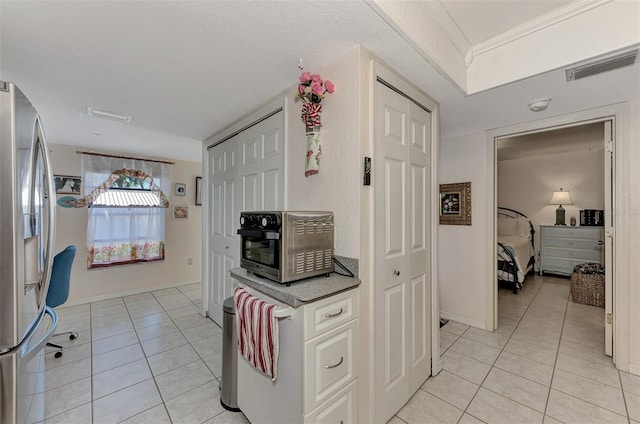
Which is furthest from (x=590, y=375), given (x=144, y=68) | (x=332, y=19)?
(x=144, y=68)

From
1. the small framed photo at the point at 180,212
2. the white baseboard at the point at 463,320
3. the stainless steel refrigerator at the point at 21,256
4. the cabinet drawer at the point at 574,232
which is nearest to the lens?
the stainless steel refrigerator at the point at 21,256

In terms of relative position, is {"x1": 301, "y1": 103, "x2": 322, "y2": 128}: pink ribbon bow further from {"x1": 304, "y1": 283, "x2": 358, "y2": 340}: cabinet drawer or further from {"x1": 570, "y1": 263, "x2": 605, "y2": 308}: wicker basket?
{"x1": 570, "y1": 263, "x2": 605, "y2": 308}: wicker basket

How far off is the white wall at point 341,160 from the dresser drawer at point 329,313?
0.25 metres

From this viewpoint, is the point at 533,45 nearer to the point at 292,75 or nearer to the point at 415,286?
the point at 292,75

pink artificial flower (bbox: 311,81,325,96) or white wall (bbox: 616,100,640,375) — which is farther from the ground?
pink artificial flower (bbox: 311,81,325,96)

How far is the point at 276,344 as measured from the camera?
1.34 meters

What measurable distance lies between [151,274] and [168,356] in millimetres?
2490

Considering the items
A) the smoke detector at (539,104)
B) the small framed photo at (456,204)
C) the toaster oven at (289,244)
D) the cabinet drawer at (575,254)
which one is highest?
the smoke detector at (539,104)

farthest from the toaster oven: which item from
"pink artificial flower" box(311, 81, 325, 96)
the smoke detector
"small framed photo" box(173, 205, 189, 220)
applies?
"small framed photo" box(173, 205, 189, 220)

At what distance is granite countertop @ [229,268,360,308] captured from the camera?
125 cm

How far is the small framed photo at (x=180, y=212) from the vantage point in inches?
187

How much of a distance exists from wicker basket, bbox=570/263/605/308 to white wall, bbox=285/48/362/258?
13.3 feet

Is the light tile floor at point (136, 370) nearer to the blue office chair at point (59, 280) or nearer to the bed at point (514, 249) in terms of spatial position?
the blue office chair at point (59, 280)

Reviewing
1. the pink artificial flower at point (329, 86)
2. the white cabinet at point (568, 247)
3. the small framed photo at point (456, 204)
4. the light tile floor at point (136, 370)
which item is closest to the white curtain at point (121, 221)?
the light tile floor at point (136, 370)
